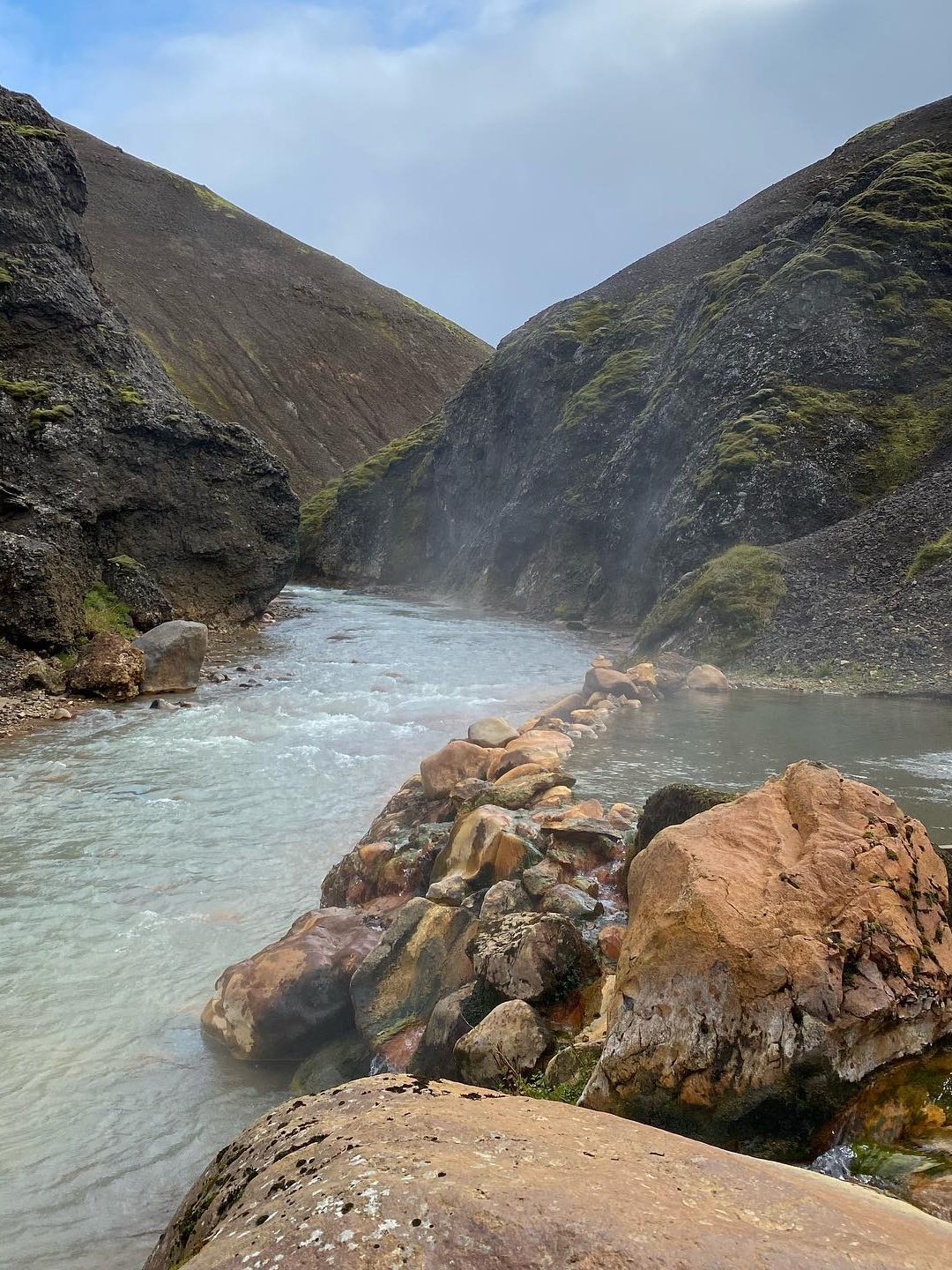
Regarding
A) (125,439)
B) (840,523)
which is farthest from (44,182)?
(840,523)

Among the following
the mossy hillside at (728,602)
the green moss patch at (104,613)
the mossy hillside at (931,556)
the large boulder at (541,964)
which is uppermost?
the mossy hillside at (931,556)

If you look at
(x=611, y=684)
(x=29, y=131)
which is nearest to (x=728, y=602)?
(x=611, y=684)

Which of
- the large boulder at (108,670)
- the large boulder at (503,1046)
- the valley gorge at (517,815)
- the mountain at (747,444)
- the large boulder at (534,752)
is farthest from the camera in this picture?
the mountain at (747,444)

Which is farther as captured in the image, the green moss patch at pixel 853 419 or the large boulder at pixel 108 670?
the green moss patch at pixel 853 419

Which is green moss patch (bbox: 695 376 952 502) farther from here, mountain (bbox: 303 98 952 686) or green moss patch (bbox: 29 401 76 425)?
green moss patch (bbox: 29 401 76 425)

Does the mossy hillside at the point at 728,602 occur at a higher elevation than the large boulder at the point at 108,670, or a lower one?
higher

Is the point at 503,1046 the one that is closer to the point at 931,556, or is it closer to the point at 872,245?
the point at 931,556

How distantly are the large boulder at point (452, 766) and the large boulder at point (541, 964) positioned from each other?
4.88 m

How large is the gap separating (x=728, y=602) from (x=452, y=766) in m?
15.2

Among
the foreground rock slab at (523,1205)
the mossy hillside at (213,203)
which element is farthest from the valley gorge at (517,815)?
the mossy hillside at (213,203)

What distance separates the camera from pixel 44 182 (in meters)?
28.6

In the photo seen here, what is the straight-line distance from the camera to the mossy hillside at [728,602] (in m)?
23.1

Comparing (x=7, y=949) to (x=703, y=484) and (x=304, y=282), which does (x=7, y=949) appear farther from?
(x=304, y=282)

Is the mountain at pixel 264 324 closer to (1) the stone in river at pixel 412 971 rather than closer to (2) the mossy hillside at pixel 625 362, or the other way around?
(2) the mossy hillside at pixel 625 362
